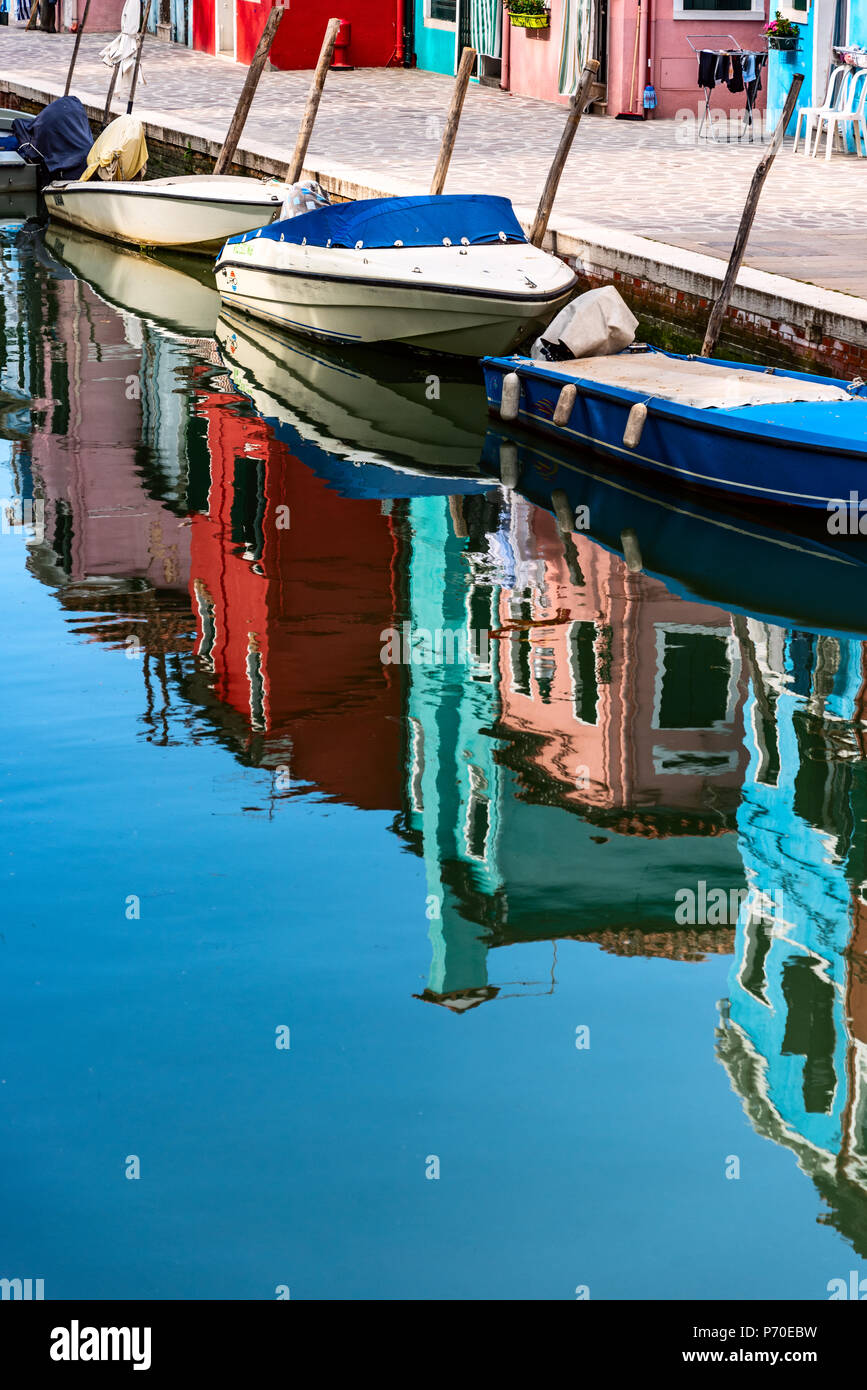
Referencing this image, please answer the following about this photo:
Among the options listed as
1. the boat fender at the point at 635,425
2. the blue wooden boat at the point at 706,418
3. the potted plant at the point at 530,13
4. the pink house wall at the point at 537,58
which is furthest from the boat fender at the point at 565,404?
the potted plant at the point at 530,13

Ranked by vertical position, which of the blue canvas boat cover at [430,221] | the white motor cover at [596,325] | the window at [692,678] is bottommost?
the window at [692,678]

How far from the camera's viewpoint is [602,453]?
1128cm

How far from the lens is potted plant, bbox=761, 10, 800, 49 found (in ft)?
61.9

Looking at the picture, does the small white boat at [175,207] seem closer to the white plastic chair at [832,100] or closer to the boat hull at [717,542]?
the white plastic chair at [832,100]

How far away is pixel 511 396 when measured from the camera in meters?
11.9

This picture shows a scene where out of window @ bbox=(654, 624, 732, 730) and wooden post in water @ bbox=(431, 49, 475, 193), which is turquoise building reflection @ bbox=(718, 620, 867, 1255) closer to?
window @ bbox=(654, 624, 732, 730)

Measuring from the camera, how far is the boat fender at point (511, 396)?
11.9 metres

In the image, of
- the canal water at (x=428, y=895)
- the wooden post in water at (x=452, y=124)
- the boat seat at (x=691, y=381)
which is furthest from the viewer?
the wooden post in water at (x=452, y=124)

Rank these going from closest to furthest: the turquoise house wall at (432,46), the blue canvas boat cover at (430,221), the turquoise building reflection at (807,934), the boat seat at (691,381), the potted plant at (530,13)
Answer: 1. the turquoise building reflection at (807,934)
2. the boat seat at (691,381)
3. the blue canvas boat cover at (430,221)
4. the potted plant at (530,13)
5. the turquoise house wall at (432,46)

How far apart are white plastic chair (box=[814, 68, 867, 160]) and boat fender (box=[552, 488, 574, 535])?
871cm

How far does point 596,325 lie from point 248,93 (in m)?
8.68

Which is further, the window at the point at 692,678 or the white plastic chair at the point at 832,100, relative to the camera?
the white plastic chair at the point at 832,100

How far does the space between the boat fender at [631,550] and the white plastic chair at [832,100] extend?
9571mm

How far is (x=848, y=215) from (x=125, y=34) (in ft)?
37.4
